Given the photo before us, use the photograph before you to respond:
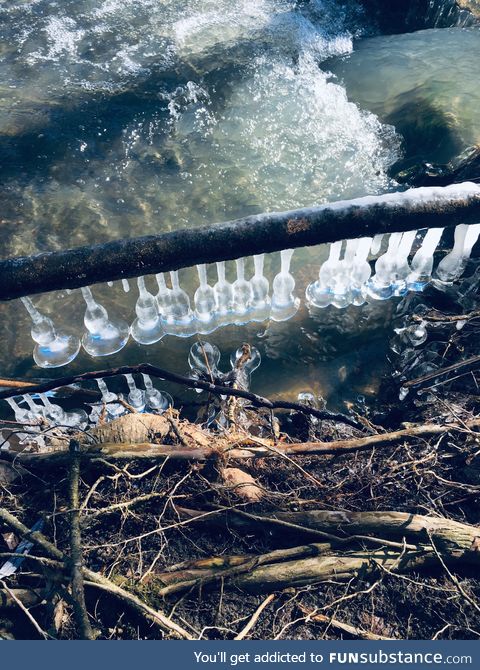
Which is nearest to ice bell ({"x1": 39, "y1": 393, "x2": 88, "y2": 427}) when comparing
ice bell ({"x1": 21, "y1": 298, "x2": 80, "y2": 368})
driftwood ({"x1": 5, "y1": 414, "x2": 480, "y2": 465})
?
ice bell ({"x1": 21, "y1": 298, "x2": 80, "y2": 368})

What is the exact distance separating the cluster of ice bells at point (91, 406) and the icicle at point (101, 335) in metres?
0.26

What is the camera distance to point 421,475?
271cm

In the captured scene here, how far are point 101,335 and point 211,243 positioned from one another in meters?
1.26

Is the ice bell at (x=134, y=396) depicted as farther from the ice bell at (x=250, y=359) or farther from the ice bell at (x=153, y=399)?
the ice bell at (x=250, y=359)

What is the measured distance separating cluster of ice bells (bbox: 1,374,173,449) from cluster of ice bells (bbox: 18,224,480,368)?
0.31 meters

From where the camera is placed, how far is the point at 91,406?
3.39m

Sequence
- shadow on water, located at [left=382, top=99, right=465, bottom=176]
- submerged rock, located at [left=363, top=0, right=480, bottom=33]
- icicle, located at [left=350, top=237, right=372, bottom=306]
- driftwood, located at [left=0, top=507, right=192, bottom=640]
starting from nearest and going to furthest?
1. driftwood, located at [left=0, top=507, right=192, bottom=640]
2. icicle, located at [left=350, top=237, right=372, bottom=306]
3. shadow on water, located at [left=382, top=99, right=465, bottom=176]
4. submerged rock, located at [left=363, top=0, right=480, bottom=33]

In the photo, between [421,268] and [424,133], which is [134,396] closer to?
[421,268]

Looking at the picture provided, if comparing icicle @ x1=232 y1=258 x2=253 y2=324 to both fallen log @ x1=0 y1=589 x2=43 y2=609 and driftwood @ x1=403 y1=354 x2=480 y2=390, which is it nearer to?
driftwood @ x1=403 y1=354 x2=480 y2=390

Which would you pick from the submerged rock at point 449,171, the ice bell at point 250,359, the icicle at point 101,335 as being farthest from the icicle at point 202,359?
the submerged rock at point 449,171

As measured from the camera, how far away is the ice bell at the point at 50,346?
11.6 ft

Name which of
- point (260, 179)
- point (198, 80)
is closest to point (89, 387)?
point (260, 179)

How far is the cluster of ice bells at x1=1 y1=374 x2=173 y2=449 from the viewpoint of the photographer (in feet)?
10.8
